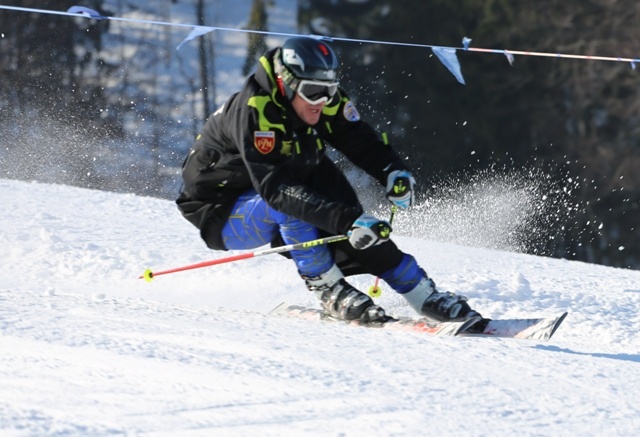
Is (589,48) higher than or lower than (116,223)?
higher

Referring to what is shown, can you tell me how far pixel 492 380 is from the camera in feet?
10.9

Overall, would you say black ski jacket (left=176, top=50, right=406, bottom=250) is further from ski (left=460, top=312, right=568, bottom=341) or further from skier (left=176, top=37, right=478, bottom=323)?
ski (left=460, top=312, right=568, bottom=341)

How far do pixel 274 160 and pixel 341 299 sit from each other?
0.60m

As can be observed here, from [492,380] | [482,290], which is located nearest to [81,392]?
[492,380]

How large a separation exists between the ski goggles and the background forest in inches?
613

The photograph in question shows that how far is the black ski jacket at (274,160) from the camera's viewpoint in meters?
4.15

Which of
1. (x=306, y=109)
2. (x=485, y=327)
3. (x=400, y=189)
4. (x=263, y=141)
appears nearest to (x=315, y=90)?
(x=306, y=109)

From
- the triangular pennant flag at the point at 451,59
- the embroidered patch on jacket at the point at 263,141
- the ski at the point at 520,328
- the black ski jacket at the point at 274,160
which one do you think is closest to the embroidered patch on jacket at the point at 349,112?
the black ski jacket at the point at 274,160

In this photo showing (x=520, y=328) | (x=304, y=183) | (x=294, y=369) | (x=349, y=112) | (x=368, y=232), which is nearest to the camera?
(x=294, y=369)

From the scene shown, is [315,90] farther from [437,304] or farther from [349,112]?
[437,304]

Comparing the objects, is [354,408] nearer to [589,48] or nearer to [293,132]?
[293,132]

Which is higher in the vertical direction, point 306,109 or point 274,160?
point 306,109

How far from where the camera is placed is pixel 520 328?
4160mm

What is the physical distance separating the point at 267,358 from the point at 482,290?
2207mm
